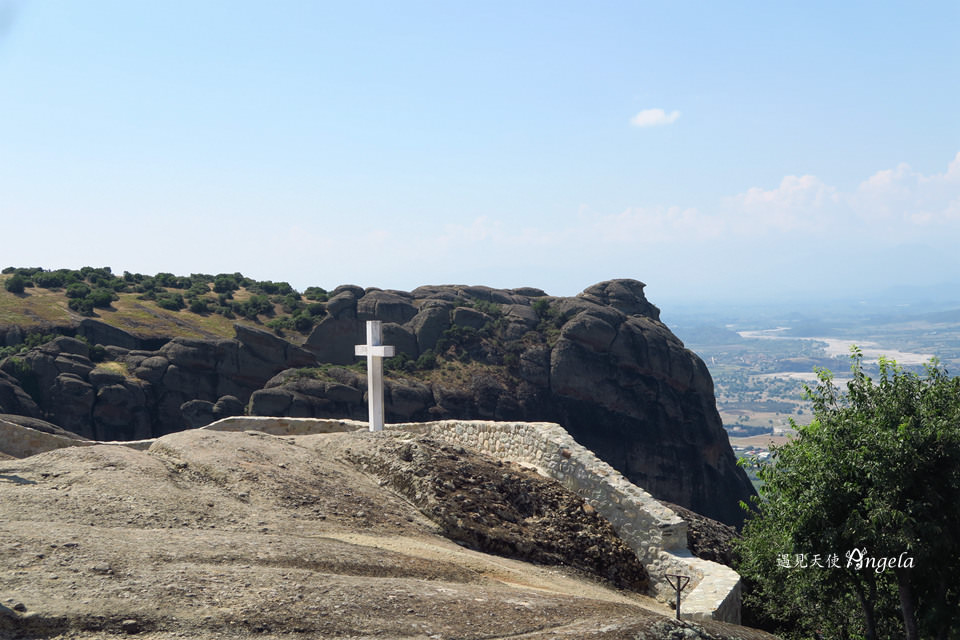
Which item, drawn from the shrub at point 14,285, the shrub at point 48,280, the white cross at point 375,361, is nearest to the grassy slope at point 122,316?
the shrub at point 14,285

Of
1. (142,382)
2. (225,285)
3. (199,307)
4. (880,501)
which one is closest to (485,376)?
(199,307)

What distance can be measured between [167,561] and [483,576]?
453 cm

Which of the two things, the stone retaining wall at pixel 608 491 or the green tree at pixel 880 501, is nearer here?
the green tree at pixel 880 501

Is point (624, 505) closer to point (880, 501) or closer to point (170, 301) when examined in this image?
point (880, 501)

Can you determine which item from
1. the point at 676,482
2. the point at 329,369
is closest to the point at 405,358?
the point at 329,369

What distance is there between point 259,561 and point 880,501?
9.12 metres

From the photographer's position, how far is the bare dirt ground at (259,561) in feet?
28.3

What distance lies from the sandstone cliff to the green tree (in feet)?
155

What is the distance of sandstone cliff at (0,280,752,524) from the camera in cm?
5794

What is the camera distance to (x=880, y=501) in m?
11.7

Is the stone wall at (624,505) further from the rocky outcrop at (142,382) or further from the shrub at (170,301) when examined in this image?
the shrub at (170,301)

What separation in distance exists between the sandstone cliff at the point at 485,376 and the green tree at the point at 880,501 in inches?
1857

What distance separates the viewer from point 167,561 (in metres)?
9.91

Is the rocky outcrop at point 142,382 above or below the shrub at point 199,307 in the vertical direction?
below
